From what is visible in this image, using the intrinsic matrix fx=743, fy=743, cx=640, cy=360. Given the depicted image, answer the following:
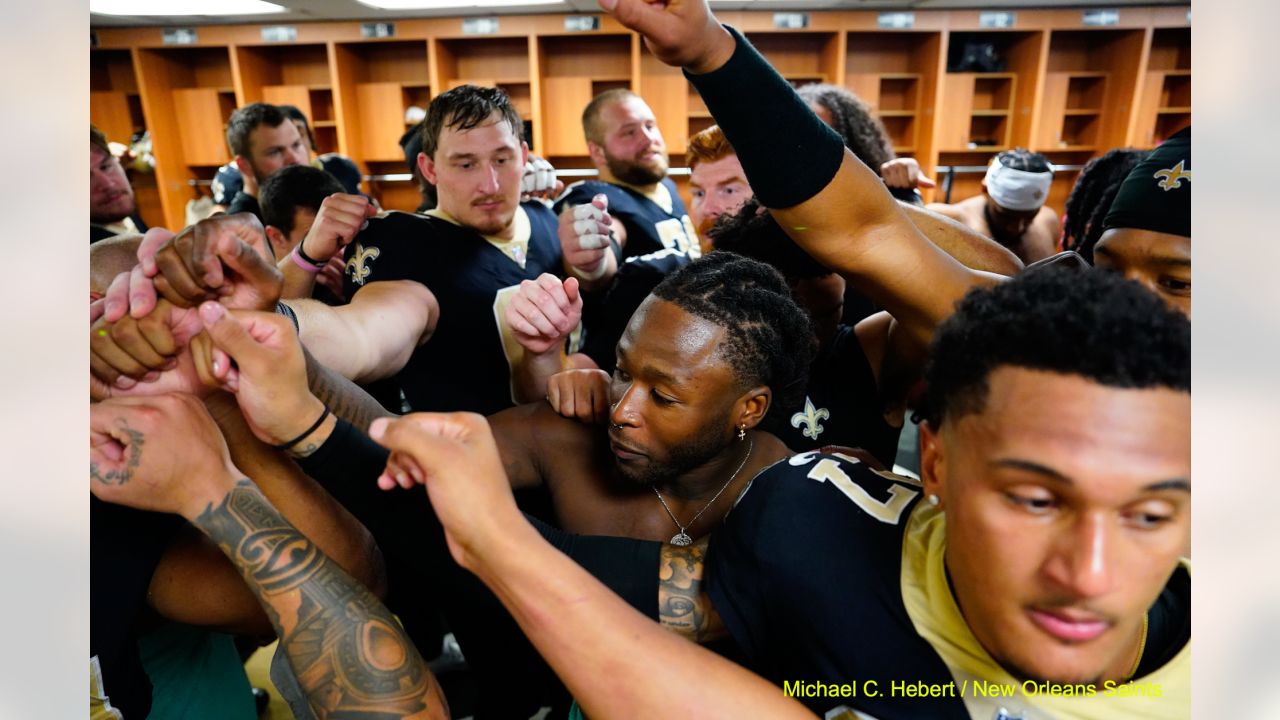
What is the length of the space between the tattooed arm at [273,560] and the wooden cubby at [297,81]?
6.33m

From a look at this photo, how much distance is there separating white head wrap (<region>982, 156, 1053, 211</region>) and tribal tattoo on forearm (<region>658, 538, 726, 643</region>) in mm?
2819

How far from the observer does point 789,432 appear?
152 cm

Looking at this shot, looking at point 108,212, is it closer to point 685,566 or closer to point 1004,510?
point 685,566

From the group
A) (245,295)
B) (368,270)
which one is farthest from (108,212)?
(245,295)

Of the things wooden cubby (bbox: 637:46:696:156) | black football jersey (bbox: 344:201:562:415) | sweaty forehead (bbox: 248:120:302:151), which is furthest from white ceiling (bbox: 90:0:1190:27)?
black football jersey (bbox: 344:201:562:415)

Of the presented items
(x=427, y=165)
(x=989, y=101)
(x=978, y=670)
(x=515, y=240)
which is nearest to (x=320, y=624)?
(x=978, y=670)

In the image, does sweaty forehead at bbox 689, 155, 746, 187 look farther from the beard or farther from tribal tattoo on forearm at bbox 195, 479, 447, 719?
tribal tattoo on forearm at bbox 195, 479, 447, 719

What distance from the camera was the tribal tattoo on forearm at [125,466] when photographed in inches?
31.9

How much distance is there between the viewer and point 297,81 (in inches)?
273

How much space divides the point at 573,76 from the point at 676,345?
6194 millimetres

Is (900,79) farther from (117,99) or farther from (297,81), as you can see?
(117,99)

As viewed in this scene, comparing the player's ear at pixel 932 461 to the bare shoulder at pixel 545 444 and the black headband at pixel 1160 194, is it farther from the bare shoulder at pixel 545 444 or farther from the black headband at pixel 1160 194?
the bare shoulder at pixel 545 444

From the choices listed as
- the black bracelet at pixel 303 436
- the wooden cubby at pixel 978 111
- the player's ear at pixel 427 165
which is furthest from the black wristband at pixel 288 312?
the wooden cubby at pixel 978 111

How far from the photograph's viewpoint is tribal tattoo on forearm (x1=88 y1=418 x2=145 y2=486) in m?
0.81
